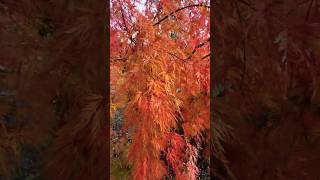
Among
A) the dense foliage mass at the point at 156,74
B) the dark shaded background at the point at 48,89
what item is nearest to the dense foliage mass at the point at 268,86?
the dark shaded background at the point at 48,89

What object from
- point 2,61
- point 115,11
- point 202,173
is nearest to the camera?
point 2,61

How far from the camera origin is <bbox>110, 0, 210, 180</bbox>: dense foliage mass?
2.18 metres

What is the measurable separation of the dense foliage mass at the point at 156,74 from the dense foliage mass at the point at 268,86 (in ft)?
4.56

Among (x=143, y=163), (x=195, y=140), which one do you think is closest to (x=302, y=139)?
(x=143, y=163)

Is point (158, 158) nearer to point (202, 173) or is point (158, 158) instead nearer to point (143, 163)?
point (143, 163)

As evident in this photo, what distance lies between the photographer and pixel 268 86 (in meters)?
0.77

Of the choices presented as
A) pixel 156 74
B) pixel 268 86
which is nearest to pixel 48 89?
pixel 268 86

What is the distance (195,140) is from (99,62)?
2.10 m

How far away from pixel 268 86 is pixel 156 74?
57.8 inches

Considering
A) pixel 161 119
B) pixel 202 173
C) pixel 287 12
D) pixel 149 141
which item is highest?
→ pixel 287 12

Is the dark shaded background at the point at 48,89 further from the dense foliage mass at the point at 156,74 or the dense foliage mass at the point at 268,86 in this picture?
the dense foliage mass at the point at 156,74

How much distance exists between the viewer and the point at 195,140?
9.19 feet

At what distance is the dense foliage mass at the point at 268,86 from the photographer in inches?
29.8

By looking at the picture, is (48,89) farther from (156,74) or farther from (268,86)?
(156,74)
